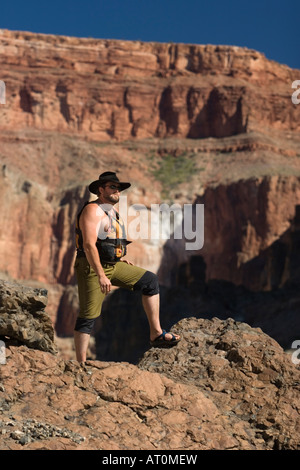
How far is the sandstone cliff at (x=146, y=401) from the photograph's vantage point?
7793 millimetres

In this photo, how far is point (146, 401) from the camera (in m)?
8.48

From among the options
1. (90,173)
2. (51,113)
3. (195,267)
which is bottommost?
(195,267)

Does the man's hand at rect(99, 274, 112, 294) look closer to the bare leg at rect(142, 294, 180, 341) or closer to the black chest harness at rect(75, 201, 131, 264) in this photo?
the black chest harness at rect(75, 201, 131, 264)

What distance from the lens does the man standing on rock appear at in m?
9.51

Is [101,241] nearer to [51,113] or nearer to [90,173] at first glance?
[90,173]

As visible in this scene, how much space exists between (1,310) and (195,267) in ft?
219

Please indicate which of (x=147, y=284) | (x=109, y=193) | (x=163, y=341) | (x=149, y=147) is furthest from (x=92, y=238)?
(x=149, y=147)

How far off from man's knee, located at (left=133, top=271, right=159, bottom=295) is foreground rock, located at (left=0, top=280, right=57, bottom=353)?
4.56ft

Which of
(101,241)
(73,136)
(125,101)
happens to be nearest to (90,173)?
(73,136)

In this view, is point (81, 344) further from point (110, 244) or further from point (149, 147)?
point (149, 147)

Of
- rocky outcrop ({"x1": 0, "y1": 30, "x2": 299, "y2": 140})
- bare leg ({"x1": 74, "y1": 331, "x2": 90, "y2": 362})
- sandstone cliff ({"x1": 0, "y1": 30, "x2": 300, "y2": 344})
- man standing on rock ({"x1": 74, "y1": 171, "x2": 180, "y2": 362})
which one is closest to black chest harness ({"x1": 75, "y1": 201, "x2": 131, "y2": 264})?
man standing on rock ({"x1": 74, "y1": 171, "x2": 180, "y2": 362})

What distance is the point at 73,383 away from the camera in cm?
838

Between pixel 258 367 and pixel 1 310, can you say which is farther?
pixel 258 367
